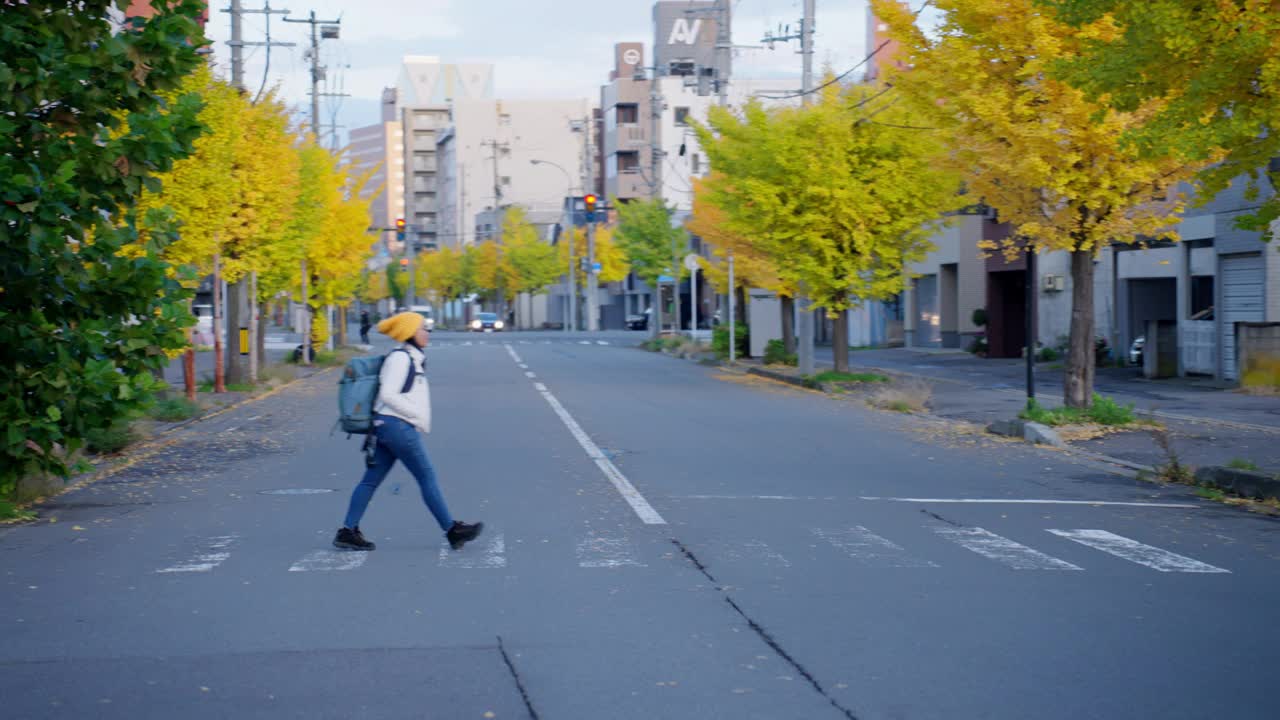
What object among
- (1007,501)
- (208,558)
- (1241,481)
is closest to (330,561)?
(208,558)

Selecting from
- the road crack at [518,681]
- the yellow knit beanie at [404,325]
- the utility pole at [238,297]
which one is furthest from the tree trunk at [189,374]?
the road crack at [518,681]

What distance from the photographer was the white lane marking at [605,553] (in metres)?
9.33

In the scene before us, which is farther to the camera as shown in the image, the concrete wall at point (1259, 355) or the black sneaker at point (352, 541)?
the concrete wall at point (1259, 355)

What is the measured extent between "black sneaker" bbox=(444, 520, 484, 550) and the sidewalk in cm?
890

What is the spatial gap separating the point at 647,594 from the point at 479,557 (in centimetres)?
171

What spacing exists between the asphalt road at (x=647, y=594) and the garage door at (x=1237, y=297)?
14.7 meters

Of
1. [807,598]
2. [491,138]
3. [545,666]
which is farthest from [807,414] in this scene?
[491,138]

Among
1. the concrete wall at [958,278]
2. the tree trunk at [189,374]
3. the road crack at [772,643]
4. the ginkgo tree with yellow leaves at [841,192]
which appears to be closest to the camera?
the road crack at [772,643]

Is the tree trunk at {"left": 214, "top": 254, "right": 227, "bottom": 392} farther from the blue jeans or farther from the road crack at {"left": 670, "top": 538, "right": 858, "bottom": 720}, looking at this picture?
the road crack at {"left": 670, "top": 538, "right": 858, "bottom": 720}

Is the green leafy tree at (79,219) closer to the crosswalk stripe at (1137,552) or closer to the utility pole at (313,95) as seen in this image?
the crosswalk stripe at (1137,552)

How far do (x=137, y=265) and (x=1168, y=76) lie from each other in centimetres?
905

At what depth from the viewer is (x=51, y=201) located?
10672mm

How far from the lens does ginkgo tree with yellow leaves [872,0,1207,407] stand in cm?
1862

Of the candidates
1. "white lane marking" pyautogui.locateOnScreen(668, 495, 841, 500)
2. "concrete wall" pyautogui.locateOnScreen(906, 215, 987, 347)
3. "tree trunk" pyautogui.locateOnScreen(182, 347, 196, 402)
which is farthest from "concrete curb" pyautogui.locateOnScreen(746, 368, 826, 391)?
"white lane marking" pyautogui.locateOnScreen(668, 495, 841, 500)
